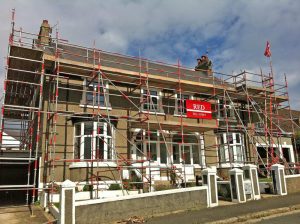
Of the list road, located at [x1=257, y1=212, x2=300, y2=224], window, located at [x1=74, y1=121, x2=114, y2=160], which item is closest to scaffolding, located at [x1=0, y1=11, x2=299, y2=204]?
window, located at [x1=74, y1=121, x2=114, y2=160]

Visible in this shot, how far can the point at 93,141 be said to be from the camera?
15.7 m

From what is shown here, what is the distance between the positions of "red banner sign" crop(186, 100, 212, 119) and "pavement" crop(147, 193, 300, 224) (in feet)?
20.0

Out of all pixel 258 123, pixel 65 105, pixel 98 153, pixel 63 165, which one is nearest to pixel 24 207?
pixel 63 165

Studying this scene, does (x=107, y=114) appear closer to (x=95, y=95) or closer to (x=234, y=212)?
(x=95, y=95)

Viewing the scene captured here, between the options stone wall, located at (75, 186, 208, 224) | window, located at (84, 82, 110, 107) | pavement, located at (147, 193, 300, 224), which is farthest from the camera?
window, located at (84, 82, 110, 107)

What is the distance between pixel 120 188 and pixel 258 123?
1428 cm

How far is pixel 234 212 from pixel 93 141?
7722 mm

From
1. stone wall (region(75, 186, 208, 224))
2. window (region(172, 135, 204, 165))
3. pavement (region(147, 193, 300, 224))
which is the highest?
window (region(172, 135, 204, 165))

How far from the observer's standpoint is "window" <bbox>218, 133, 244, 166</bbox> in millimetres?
20703

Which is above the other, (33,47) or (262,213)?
(33,47)

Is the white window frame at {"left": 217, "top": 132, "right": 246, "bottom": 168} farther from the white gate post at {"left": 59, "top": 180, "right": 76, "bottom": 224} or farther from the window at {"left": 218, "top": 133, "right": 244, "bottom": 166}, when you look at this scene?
the white gate post at {"left": 59, "top": 180, "right": 76, "bottom": 224}

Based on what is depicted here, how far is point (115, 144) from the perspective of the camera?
54.9ft

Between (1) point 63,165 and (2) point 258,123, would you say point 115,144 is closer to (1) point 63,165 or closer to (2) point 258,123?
(1) point 63,165

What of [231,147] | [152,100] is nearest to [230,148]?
[231,147]
